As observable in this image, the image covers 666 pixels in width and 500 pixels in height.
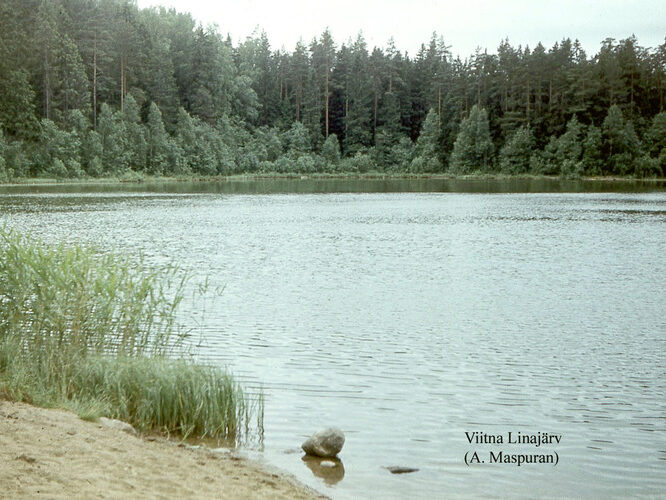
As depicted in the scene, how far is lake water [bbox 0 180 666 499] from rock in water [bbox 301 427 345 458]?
0.72 feet

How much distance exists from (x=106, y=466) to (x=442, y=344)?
974cm

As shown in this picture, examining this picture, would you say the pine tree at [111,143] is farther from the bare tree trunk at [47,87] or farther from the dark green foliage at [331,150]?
the dark green foliage at [331,150]

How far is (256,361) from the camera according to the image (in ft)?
47.4

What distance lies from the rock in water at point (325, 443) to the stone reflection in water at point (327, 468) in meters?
0.08

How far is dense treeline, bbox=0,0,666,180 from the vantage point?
312ft

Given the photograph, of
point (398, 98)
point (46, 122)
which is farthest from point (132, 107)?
point (398, 98)

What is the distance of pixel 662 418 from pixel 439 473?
13.9 feet

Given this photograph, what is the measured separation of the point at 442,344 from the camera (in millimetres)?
16062

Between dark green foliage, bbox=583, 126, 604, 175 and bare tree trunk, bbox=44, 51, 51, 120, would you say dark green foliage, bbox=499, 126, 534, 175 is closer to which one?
dark green foliage, bbox=583, 126, 604, 175

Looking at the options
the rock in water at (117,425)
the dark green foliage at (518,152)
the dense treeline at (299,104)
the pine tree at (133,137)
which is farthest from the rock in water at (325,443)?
the dark green foliage at (518,152)

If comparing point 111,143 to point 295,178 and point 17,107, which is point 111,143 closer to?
point 17,107

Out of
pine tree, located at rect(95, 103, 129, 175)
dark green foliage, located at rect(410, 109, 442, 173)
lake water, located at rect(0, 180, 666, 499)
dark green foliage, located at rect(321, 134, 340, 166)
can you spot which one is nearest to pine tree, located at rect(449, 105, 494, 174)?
dark green foliage, located at rect(410, 109, 442, 173)

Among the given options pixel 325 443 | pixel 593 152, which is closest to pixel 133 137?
pixel 593 152

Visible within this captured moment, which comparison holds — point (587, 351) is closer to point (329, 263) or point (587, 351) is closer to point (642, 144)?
point (329, 263)
